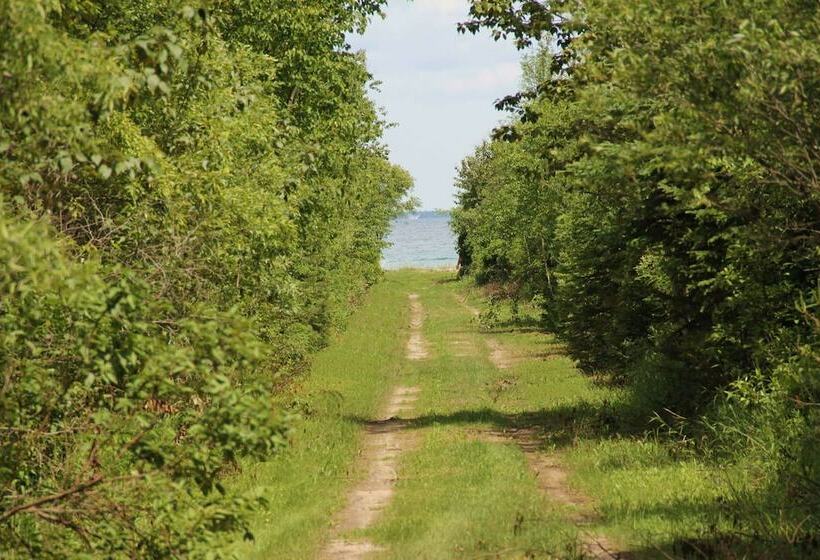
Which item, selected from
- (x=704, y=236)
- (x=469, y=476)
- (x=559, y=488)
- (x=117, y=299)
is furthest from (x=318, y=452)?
(x=117, y=299)

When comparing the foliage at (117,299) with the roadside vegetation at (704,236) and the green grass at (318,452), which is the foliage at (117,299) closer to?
the green grass at (318,452)

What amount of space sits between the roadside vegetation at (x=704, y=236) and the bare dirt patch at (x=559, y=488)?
1.42 ft

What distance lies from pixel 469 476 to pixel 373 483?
4.72ft

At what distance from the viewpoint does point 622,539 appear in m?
12.1

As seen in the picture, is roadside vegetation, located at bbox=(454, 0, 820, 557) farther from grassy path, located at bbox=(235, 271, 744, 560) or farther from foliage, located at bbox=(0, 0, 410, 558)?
foliage, located at bbox=(0, 0, 410, 558)

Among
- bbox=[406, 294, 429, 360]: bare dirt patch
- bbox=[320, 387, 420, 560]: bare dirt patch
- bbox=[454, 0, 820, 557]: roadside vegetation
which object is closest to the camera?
bbox=[454, 0, 820, 557]: roadside vegetation

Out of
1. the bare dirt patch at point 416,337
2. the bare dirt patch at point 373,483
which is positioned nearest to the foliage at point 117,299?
the bare dirt patch at point 373,483

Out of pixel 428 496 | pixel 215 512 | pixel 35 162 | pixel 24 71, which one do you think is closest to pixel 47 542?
pixel 215 512

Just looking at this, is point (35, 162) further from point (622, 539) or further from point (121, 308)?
point (622, 539)

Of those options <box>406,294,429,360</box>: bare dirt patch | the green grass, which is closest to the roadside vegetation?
the green grass

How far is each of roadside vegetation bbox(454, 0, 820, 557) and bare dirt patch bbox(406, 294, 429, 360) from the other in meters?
8.94

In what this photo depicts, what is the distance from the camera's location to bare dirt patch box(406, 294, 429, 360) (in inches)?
1556

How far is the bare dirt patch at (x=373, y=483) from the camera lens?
12.6 metres

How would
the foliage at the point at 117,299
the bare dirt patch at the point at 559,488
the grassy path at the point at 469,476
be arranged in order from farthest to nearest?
1. the grassy path at the point at 469,476
2. the bare dirt patch at the point at 559,488
3. the foliage at the point at 117,299
